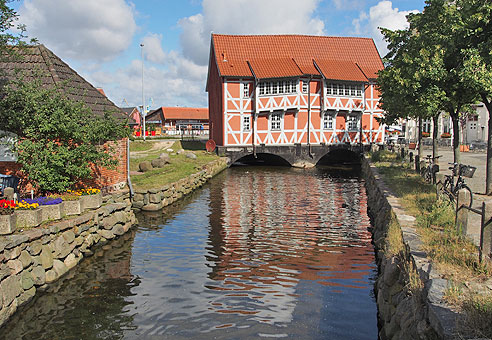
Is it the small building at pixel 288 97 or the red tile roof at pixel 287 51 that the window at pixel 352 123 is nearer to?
the small building at pixel 288 97

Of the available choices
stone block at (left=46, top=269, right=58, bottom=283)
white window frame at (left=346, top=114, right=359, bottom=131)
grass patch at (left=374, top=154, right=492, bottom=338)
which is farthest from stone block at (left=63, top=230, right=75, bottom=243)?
white window frame at (left=346, top=114, right=359, bottom=131)

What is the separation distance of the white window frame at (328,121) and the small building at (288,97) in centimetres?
9

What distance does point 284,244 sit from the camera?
39.4 ft

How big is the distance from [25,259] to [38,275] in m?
0.55

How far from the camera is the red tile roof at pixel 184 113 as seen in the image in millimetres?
74438

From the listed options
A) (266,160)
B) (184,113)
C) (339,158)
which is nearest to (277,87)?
(266,160)

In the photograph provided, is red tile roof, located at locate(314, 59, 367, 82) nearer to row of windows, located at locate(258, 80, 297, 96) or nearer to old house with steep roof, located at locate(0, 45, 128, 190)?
row of windows, located at locate(258, 80, 297, 96)

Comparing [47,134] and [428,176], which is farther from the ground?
[47,134]

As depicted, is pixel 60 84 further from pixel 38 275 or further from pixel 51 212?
pixel 38 275

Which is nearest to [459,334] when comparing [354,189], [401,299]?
[401,299]

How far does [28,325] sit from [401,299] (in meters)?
6.30

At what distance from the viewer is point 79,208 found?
11.2 m

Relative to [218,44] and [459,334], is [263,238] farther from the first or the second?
[218,44]

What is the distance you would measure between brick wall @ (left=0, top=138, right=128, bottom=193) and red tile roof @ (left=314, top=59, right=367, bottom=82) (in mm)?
22721
